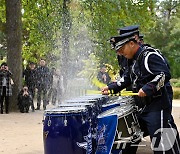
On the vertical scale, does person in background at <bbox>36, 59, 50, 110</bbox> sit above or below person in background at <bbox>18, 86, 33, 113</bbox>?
above

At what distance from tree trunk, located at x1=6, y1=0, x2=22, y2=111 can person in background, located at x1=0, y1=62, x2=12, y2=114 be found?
0.58 m

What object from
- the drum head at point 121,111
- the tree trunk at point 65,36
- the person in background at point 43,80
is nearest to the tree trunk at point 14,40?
the person in background at point 43,80

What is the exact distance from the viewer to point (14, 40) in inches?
598

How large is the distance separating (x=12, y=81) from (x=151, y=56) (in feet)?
33.5

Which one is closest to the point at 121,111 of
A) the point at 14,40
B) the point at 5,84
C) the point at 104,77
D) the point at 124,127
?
the point at 124,127

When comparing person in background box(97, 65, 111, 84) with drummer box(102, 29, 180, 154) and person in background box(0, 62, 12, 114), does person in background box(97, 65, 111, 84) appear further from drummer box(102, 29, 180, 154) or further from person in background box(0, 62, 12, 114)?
drummer box(102, 29, 180, 154)

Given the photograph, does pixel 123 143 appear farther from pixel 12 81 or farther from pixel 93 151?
pixel 12 81

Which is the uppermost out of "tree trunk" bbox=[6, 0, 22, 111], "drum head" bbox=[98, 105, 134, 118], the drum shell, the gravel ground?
"tree trunk" bbox=[6, 0, 22, 111]

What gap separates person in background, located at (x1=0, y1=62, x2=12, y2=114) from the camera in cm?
1403

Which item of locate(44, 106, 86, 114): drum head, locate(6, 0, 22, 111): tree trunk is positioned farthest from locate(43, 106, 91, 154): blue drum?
locate(6, 0, 22, 111): tree trunk

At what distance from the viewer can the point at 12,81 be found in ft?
47.7

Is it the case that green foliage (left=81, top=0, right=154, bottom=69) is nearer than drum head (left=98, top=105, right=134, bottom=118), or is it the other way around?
drum head (left=98, top=105, right=134, bottom=118)

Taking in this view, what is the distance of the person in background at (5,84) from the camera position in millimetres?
14031

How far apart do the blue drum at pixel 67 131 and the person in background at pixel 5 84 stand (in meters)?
9.37
